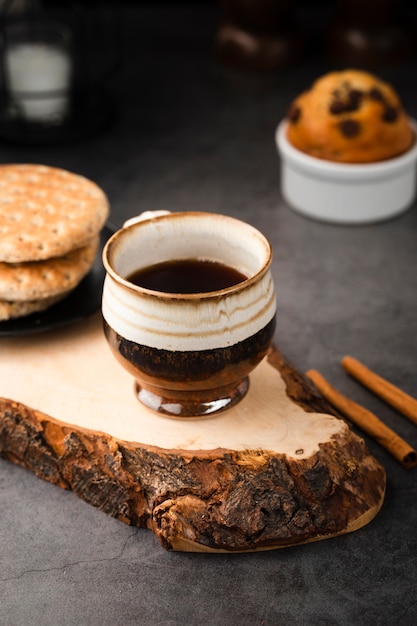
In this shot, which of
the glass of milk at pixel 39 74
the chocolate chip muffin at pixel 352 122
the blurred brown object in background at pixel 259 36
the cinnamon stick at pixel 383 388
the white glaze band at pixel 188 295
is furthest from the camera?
the blurred brown object in background at pixel 259 36

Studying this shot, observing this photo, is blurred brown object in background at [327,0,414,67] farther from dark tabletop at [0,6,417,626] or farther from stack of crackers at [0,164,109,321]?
stack of crackers at [0,164,109,321]

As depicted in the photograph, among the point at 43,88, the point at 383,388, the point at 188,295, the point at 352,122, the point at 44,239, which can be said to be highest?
the point at 188,295

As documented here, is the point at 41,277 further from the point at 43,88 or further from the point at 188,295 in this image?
the point at 43,88

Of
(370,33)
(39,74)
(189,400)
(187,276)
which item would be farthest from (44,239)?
(370,33)

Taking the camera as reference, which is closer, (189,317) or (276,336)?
(189,317)

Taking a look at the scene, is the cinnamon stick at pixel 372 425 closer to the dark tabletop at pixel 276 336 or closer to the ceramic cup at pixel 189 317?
the dark tabletop at pixel 276 336

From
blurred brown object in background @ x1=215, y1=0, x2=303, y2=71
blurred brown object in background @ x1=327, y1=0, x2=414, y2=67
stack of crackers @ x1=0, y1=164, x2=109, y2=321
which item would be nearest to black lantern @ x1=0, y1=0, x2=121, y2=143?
blurred brown object in background @ x1=215, y1=0, x2=303, y2=71

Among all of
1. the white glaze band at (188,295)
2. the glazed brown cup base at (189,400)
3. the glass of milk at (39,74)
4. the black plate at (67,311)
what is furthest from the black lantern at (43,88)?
the glazed brown cup base at (189,400)
